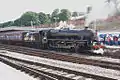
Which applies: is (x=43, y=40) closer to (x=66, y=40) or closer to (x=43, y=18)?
(x=66, y=40)

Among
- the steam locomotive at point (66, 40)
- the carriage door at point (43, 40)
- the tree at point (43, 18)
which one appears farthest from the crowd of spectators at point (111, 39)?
the tree at point (43, 18)

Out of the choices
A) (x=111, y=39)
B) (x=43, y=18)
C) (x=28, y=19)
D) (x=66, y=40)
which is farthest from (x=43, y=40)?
(x=28, y=19)

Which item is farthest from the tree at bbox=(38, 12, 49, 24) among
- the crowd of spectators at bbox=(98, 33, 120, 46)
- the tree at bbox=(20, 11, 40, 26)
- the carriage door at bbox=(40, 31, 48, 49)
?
the crowd of spectators at bbox=(98, 33, 120, 46)

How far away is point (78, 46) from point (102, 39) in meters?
6.32

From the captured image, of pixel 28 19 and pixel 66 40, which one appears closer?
pixel 66 40

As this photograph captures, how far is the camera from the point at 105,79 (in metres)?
12.2

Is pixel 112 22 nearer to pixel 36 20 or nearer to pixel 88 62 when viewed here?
pixel 88 62

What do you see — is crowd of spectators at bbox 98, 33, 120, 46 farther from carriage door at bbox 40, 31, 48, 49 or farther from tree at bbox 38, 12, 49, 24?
tree at bbox 38, 12, 49, 24

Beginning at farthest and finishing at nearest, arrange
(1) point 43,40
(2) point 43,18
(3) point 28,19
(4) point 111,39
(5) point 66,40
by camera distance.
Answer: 1. (2) point 43,18
2. (3) point 28,19
3. (1) point 43,40
4. (4) point 111,39
5. (5) point 66,40

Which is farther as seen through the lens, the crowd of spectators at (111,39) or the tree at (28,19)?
the tree at (28,19)

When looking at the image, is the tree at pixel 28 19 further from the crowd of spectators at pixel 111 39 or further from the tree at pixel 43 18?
the crowd of spectators at pixel 111 39

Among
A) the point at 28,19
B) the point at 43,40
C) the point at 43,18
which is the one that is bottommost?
the point at 43,40

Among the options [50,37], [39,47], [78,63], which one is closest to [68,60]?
[78,63]

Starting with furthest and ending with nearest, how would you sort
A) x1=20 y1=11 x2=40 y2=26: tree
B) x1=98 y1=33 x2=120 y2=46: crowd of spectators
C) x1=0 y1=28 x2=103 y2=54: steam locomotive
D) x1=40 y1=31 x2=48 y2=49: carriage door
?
x1=20 y1=11 x2=40 y2=26: tree, x1=40 y1=31 x2=48 y2=49: carriage door, x1=98 y1=33 x2=120 y2=46: crowd of spectators, x1=0 y1=28 x2=103 y2=54: steam locomotive
